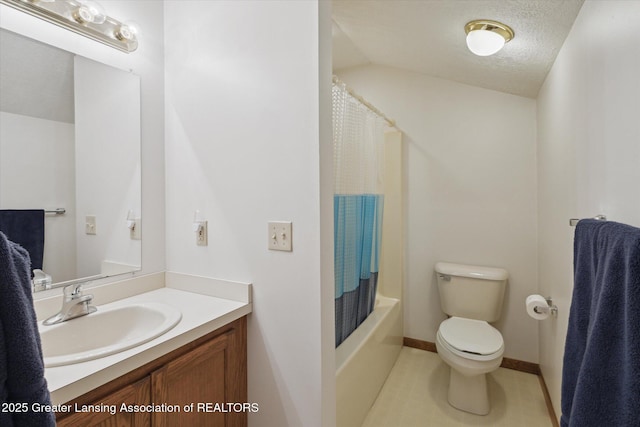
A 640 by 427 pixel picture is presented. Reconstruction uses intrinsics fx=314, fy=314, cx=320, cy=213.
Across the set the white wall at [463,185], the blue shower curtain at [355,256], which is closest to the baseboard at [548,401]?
the white wall at [463,185]

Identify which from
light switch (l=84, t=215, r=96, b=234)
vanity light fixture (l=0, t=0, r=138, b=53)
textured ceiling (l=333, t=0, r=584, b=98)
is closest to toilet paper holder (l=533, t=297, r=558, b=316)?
textured ceiling (l=333, t=0, r=584, b=98)

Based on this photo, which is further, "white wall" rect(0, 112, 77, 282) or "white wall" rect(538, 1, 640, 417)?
"white wall" rect(0, 112, 77, 282)

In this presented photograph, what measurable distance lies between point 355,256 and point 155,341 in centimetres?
118

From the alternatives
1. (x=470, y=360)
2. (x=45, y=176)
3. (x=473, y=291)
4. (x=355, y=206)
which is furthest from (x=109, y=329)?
(x=473, y=291)

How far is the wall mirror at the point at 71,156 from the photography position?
44.3 inches

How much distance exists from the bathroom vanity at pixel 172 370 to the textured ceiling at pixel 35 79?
28.5 inches

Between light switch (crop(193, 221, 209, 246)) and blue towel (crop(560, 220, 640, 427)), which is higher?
light switch (crop(193, 221, 209, 246))

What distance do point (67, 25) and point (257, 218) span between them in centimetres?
105

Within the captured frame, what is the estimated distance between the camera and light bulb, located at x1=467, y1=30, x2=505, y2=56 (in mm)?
1443

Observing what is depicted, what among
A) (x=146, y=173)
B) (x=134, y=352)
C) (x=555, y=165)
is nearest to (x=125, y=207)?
(x=146, y=173)

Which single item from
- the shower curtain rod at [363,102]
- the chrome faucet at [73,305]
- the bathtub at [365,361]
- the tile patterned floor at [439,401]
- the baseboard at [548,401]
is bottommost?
the tile patterned floor at [439,401]

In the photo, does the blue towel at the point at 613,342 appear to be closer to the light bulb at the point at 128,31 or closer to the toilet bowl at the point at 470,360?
the toilet bowl at the point at 470,360

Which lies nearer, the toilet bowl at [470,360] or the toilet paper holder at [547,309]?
the toilet paper holder at [547,309]

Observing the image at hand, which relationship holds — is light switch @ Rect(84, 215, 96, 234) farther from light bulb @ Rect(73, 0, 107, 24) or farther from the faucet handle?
light bulb @ Rect(73, 0, 107, 24)
